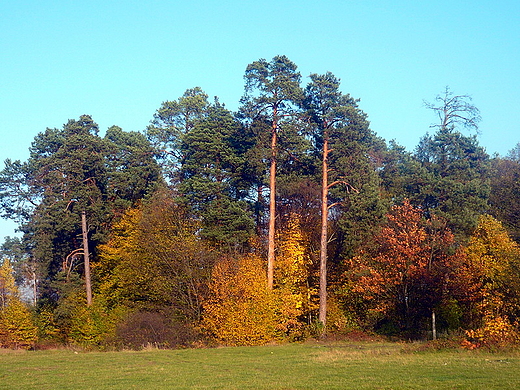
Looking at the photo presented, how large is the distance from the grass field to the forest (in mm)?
6188

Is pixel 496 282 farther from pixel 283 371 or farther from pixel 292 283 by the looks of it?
pixel 292 283

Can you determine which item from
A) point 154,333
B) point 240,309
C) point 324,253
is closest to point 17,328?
point 154,333

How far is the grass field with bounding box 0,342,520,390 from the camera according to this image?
1489 cm

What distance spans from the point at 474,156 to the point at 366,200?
1126cm

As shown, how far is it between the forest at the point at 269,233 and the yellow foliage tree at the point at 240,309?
94 millimetres

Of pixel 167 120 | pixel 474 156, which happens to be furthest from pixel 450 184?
pixel 167 120

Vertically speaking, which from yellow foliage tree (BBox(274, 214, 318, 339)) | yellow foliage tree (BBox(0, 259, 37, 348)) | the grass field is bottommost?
yellow foliage tree (BBox(0, 259, 37, 348))

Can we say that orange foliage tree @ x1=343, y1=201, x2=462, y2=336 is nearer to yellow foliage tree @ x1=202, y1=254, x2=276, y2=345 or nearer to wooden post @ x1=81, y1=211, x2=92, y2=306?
yellow foliage tree @ x1=202, y1=254, x2=276, y2=345

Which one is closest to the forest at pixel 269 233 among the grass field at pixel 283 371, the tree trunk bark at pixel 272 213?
the tree trunk bark at pixel 272 213

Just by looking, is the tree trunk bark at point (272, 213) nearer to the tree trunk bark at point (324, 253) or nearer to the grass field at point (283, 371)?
the tree trunk bark at point (324, 253)

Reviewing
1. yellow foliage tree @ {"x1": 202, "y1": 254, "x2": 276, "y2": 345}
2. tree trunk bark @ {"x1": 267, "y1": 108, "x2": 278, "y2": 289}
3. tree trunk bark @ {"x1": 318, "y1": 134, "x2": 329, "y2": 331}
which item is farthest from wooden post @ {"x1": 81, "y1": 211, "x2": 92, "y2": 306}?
tree trunk bark @ {"x1": 318, "y1": 134, "x2": 329, "y2": 331}

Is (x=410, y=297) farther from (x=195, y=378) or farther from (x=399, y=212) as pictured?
(x=195, y=378)

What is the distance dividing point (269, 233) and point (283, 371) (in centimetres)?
1763

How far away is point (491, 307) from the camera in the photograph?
84.2 ft
